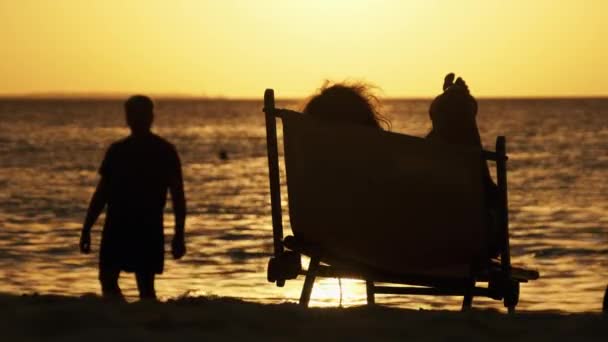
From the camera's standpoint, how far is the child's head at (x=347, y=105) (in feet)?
26.6

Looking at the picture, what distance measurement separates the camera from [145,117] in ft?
26.5

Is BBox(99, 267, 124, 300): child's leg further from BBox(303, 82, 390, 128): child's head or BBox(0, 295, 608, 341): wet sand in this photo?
BBox(303, 82, 390, 128): child's head

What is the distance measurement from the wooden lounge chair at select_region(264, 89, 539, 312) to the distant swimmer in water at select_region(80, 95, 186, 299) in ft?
2.64

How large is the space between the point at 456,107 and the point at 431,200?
0.92 m

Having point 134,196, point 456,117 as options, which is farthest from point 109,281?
point 456,117

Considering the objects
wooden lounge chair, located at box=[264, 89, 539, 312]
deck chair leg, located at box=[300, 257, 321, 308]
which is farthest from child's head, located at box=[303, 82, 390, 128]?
deck chair leg, located at box=[300, 257, 321, 308]

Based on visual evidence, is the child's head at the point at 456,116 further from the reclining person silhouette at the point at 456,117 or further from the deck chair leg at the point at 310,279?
the deck chair leg at the point at 310,279

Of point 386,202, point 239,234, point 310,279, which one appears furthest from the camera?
point 239,234

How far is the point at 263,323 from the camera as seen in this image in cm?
666

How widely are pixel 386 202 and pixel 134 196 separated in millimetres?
1679

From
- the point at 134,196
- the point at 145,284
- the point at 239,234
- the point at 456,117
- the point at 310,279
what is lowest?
the point at 239,234

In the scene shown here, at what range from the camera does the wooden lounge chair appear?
303 inches

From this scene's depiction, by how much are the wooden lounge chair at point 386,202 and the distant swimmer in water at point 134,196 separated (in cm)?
80

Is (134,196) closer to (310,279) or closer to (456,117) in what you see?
(310,279)
